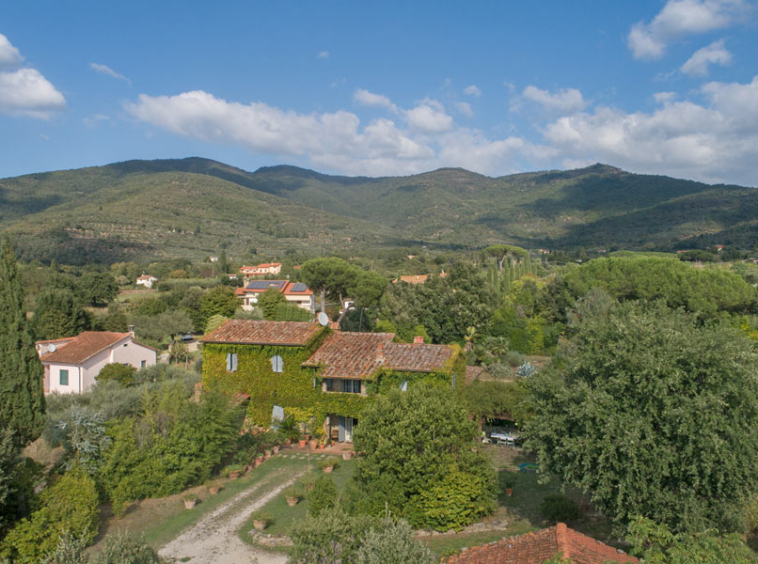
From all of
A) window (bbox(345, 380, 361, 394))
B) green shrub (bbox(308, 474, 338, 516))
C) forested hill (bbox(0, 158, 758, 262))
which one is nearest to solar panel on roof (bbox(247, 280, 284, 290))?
forested hill (bbox(0, 158, 758, 262))

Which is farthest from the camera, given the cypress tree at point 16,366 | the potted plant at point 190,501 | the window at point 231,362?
the window at point 231,362

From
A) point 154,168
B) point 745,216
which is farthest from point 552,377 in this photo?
point 154,168

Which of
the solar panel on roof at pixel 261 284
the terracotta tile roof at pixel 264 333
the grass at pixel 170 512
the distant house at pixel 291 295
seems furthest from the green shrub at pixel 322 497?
the solar panel on roof at pixel 261 284

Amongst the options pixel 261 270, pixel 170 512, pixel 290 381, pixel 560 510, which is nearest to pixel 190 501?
pixel 170 512

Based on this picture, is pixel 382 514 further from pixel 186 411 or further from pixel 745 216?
pixel 745 216

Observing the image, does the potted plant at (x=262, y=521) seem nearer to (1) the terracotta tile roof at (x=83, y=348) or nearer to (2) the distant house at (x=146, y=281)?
(1) the terracotta tile roof at (x=83, y=348)

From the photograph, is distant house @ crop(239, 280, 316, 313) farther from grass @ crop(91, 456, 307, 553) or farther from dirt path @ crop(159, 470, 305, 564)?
dirt path @ crop(159, 470, 305, 564)

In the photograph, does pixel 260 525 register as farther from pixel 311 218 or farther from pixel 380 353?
pixel 311 218
